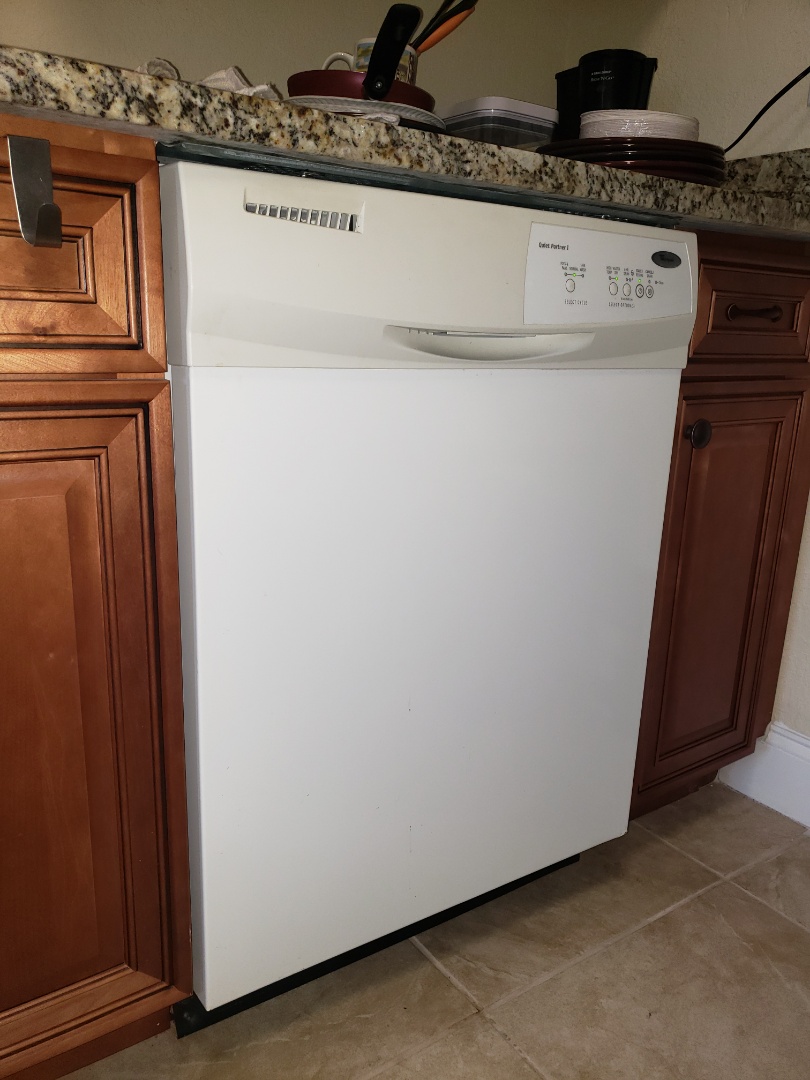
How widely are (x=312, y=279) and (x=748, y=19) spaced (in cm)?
116

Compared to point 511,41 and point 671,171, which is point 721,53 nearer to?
point 511,41

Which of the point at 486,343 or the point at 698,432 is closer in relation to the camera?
the point at 486,343

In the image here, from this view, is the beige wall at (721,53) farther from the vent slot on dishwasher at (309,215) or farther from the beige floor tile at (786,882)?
the beige floor tile at (786,882)

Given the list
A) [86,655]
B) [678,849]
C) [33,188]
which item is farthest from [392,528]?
[678,849]

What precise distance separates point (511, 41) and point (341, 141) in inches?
39.5

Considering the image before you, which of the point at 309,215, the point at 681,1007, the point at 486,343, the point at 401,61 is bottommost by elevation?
the point at 681,1007

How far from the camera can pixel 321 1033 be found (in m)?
0.98

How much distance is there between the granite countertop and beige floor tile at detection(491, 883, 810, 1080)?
3.26ft

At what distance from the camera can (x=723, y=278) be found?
1.09 m

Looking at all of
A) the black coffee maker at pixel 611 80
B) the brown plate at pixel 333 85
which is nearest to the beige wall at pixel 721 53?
the black coffee maker at pixel 611 80

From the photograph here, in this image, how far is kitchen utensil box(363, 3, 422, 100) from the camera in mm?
847

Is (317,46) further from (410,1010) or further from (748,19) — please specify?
(410,1010)

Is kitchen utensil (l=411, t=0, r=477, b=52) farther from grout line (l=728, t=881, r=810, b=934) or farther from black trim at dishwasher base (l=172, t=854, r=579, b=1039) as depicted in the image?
grout line (l=728, t=881, r=810, b=934)

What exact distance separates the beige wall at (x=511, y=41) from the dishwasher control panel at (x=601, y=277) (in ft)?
1.98
